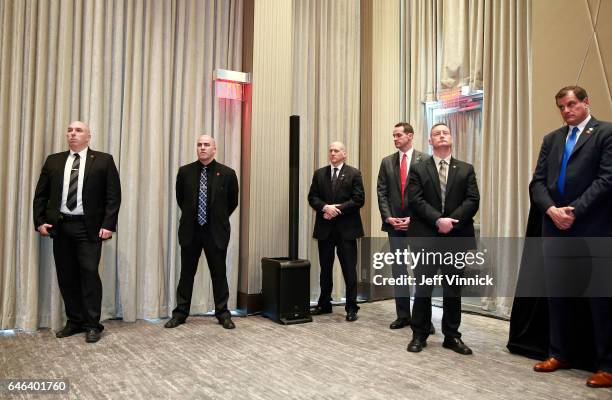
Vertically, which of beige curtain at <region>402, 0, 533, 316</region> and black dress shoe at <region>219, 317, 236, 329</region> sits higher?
beige curtain at <region>402, 0, 533, 316</region>

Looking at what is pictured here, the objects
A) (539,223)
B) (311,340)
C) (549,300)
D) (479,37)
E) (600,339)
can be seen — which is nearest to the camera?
(600,339)

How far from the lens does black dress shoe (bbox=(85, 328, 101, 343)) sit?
3.31 meters

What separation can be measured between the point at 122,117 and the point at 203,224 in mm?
1244

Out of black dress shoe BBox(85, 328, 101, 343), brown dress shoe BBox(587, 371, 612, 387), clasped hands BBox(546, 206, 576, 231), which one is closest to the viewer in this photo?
brown dress shoe BBox(587, 371, 612, 387)

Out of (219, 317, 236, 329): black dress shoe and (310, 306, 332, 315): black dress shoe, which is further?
(310, 306, 332, 315): black dress shoe

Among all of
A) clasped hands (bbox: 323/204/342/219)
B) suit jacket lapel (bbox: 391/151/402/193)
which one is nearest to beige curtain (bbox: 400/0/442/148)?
suit jacket lapel (bbox: 391/151/402/193)

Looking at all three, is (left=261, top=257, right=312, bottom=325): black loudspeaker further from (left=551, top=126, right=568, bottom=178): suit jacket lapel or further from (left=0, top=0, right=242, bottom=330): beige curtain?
(left=551, top=126, right=568, bottom=178): suit jacket lapel

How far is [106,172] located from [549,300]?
3.35 m

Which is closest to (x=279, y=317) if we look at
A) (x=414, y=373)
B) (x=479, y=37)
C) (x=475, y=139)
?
(x=414, y=373)

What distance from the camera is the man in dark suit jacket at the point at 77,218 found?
344 cm

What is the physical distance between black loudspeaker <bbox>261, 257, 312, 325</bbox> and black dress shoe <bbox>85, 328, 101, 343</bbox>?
1467 millimetres

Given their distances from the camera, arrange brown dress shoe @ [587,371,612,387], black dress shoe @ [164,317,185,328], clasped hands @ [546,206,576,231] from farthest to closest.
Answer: black dress shoe @ [164,317,185,328] < clasped hands @ [546,206,576,231] < brown dress shoe @ [587,371,612,387]

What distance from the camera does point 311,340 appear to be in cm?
351

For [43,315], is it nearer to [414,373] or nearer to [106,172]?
[106,172]
